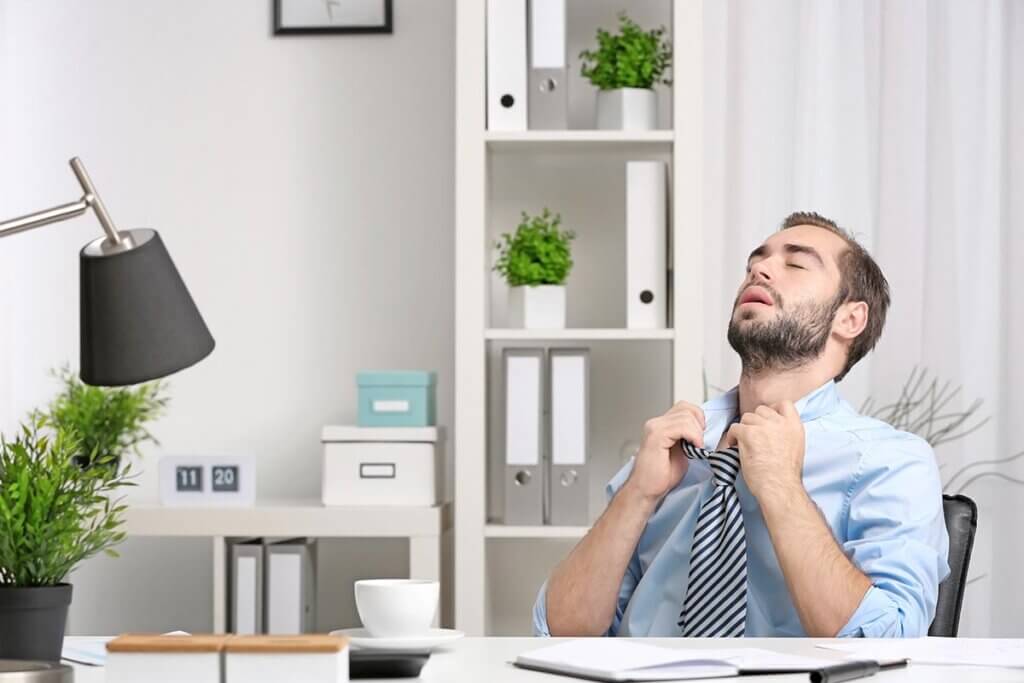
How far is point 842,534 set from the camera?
1905 mm

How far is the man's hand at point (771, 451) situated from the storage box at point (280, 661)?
0.96 m

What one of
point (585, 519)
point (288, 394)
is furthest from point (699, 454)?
point (288, 394)

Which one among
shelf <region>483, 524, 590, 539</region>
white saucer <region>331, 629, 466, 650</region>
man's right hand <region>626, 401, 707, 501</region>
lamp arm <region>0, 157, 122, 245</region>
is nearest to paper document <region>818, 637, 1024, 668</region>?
white saucer <region>331, 629, 466, 650</region>

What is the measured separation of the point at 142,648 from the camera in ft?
3.21

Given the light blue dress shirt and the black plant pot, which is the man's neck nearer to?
the light blue dress shirt

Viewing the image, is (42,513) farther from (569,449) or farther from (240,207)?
(240,207)

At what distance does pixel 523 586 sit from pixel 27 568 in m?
1.98

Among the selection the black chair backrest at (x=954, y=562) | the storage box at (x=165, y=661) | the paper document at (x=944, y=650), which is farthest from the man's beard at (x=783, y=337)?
the storage box at (x=165, y=661)

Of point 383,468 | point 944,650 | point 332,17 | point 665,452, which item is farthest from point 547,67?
point 944,650

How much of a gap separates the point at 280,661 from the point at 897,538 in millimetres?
1067

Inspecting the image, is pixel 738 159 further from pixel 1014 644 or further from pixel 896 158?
pixel 1014 644

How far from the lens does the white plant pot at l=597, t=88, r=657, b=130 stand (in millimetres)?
2826

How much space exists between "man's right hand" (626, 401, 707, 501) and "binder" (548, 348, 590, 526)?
86 centimetres

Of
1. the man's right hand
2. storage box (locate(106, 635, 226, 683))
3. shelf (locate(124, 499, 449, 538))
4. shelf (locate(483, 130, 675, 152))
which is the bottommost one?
shelf (locate(124, 499, 449, 538))
